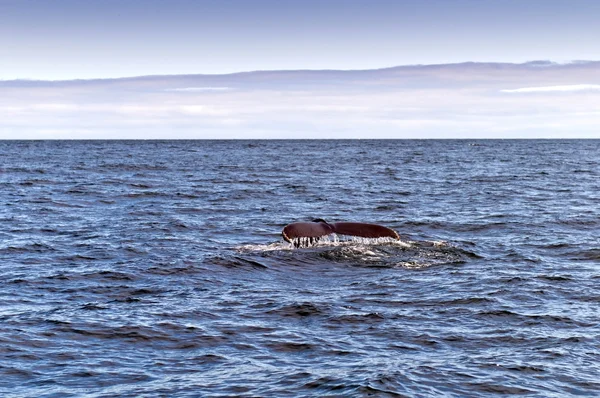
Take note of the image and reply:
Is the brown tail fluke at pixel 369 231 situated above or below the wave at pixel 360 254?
above

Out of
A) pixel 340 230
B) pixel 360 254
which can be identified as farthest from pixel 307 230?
pixel 360 254

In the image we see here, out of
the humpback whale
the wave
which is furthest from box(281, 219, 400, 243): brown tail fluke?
the wave

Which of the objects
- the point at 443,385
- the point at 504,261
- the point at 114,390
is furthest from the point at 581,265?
the point at 114,390

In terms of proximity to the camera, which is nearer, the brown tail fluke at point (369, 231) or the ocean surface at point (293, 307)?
the ocean surface at point (293, 307)

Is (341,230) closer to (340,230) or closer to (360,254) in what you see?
(340,230)

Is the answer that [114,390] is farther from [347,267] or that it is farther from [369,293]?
[347,267]

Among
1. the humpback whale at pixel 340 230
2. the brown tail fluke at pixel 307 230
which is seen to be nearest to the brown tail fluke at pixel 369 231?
the humpback whale at pixel 340 230

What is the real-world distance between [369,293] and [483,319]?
8.36 ft

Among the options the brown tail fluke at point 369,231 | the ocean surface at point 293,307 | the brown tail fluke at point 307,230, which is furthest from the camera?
the brown tail fluke at point 369,231

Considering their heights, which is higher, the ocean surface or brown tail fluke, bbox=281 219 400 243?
brown tail fluke, bbox=281 219 400 243

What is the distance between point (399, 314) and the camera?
13.5 m

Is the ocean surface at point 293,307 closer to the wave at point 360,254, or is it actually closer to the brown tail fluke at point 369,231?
the wave at point 360,254

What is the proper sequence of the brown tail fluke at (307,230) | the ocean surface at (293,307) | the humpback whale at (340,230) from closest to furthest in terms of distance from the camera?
the ocean surface at (293,307) < the brown tail fluke at (307,230) < the humpback whale at (340,230)

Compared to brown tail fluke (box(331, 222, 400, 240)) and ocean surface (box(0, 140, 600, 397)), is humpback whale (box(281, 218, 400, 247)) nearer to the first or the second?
brown tail fluke (box(331, 222, 400, 240))
